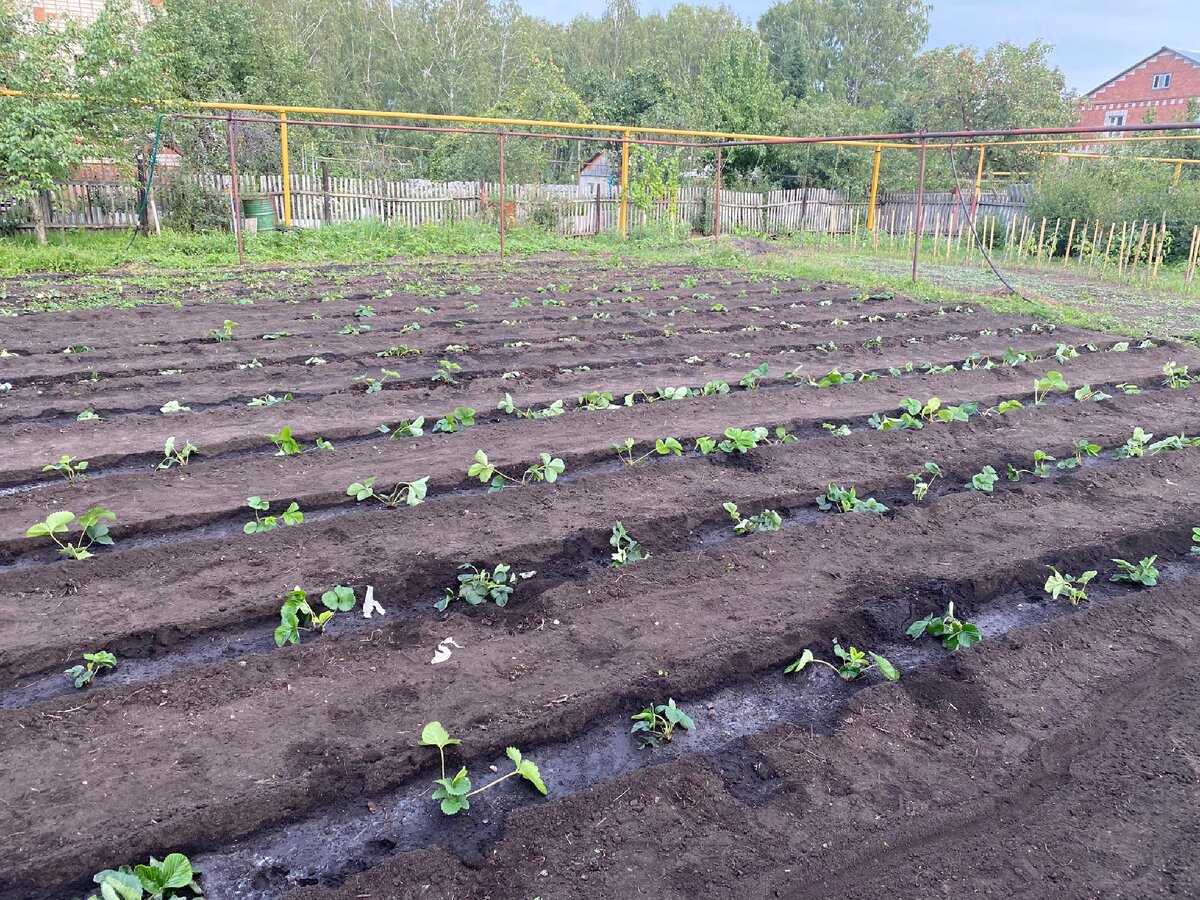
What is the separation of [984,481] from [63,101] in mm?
14453

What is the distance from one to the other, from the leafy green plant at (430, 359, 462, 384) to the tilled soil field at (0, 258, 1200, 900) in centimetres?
14

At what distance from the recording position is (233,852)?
2.15 meters

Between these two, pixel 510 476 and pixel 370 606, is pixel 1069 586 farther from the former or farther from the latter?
pixel 370 606

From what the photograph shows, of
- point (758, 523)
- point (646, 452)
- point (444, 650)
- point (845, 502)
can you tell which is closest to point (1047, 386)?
point (845, 502)

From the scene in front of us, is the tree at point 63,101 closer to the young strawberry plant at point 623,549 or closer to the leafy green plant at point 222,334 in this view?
the leafy green plant at point 222,334

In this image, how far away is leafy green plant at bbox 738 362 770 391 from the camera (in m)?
6.43

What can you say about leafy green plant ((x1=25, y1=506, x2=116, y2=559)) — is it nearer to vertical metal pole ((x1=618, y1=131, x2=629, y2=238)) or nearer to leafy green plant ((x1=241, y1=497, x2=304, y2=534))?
leafy green plant ((x1=241, y1=497, x2=304, y2=534))

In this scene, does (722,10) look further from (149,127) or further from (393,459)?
(393,459)

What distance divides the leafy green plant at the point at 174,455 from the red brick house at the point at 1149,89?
47.0 m

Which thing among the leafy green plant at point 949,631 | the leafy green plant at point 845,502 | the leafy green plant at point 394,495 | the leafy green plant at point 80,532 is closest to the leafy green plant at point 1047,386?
the leafy green plant at point 845,502

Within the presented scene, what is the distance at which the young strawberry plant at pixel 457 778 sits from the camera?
7.39 ft

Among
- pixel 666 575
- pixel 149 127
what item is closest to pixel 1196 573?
pixel 666 575

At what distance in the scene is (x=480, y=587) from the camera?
3.35 m

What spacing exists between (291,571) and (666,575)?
4.97 ft
